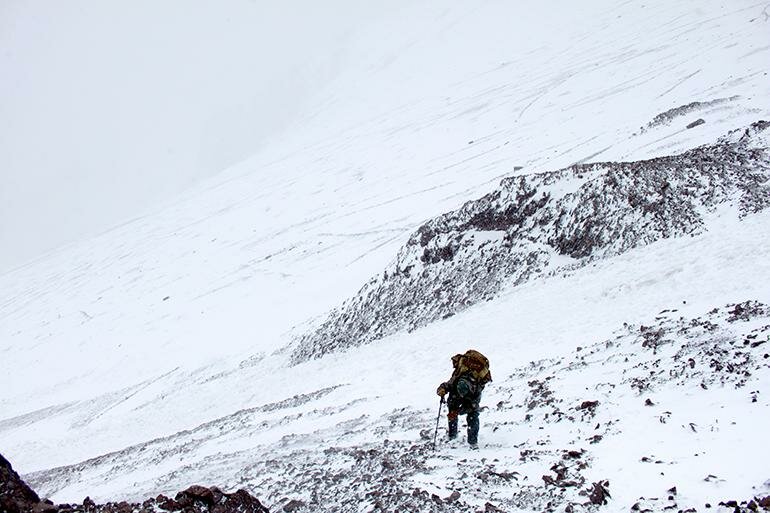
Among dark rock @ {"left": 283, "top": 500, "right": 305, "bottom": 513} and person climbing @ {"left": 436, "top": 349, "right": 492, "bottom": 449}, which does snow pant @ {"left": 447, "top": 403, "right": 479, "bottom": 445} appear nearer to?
person climbing @ {"left": 436, "top": 349, "right": 492, "bottom": 449}

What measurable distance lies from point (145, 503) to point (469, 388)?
5999 mm

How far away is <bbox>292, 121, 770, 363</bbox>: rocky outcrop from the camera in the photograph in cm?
2161

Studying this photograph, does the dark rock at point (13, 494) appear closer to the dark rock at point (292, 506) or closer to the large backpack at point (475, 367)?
the dark rock at point (292, 506)

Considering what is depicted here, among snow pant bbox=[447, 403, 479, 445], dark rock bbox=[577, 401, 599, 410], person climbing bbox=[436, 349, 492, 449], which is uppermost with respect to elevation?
A: person climbing bbox=[436, 349, 492, 449]

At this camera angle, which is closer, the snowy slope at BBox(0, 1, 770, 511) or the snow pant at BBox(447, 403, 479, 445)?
the snowy slope at BBox(0, 1, 770, 511)

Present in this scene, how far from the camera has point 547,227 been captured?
24031 mm

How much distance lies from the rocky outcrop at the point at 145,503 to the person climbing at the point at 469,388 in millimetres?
4350

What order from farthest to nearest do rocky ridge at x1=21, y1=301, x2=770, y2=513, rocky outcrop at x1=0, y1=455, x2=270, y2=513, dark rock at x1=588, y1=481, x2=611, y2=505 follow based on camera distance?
rocky ridge at x1=21, y1=301, x2=770, y2=513, rocky outcrop at x1=0, y1=455, x2=270, y2=513, dark rock at x1=588, y1=481, x2=611, y2=505

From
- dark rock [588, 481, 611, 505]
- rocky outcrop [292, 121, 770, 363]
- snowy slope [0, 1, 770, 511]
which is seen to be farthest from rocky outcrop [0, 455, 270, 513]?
rocky outcrop [292, 121, 770, 363]

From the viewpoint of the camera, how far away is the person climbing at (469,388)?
11.3m

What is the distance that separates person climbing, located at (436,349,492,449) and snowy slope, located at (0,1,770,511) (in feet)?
2.25

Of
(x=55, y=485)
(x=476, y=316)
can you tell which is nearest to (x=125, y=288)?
(x=55, y=485)

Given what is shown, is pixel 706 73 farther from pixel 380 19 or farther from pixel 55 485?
pixel 380 19

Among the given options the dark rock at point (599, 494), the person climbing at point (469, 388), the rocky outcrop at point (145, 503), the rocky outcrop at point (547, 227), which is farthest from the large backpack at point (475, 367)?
the rocky outcrop at point (547, 227)
